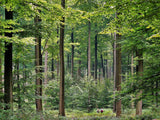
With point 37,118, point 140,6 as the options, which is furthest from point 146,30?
point 37,118

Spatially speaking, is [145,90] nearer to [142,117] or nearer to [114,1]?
[114,1]

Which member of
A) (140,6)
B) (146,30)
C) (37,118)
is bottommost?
(37,118)

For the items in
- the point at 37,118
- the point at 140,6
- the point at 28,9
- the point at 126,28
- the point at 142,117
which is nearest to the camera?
the point at 140,6

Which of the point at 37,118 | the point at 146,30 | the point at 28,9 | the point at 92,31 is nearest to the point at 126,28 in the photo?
the point at 146,30

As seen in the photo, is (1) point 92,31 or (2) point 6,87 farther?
(1) point 92,31

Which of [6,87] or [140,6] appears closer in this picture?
[140,6]

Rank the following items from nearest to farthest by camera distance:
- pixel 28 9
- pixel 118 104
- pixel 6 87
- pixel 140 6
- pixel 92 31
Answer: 1. pixel 140 6
2. pixel 28 9
3. pixel 6 87
4. pixel 118 104
5. pixel 92 31

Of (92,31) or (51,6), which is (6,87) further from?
(92,31)

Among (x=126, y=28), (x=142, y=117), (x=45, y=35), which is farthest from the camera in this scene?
(x=142, y=117)

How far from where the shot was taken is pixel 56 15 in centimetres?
503

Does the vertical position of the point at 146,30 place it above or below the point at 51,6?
below

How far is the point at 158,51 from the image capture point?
4.51 m

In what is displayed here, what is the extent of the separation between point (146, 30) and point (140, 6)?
4.07 ft

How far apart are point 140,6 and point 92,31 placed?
64.7ft
